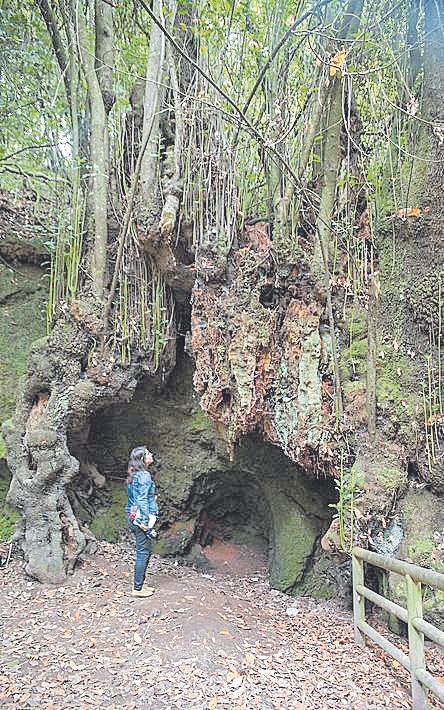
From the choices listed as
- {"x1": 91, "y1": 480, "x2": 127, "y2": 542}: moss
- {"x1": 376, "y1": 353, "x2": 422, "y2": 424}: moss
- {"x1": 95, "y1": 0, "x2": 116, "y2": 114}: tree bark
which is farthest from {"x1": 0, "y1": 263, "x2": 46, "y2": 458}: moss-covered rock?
{"x1": 376, "y1": 353, "x2": 422, "y2": 424}: moss


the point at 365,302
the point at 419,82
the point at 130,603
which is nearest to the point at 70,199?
the point at 365,302

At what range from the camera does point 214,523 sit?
7.64 m

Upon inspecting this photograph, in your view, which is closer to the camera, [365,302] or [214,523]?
[365,302]

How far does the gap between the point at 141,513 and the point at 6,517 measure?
2.13 metres

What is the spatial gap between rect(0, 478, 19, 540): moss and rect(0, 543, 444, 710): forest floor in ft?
2.00

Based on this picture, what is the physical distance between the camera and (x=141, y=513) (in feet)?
16.3

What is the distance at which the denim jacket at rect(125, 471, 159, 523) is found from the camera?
5.00m

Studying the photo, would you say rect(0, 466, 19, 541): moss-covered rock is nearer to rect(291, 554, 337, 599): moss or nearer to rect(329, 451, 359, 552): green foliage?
rect(291, 554, 337, 599): moss

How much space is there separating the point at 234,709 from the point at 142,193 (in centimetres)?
519

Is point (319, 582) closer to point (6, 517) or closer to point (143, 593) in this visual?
point (143, 593)

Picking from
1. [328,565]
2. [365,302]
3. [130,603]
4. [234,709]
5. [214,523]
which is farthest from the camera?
[214,523]

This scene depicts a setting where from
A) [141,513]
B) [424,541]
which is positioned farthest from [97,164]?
[424,541]

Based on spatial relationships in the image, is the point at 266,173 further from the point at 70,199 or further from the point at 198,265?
the point at 70,199

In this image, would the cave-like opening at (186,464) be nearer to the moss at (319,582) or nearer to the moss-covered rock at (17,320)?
the moss at (319,582)
